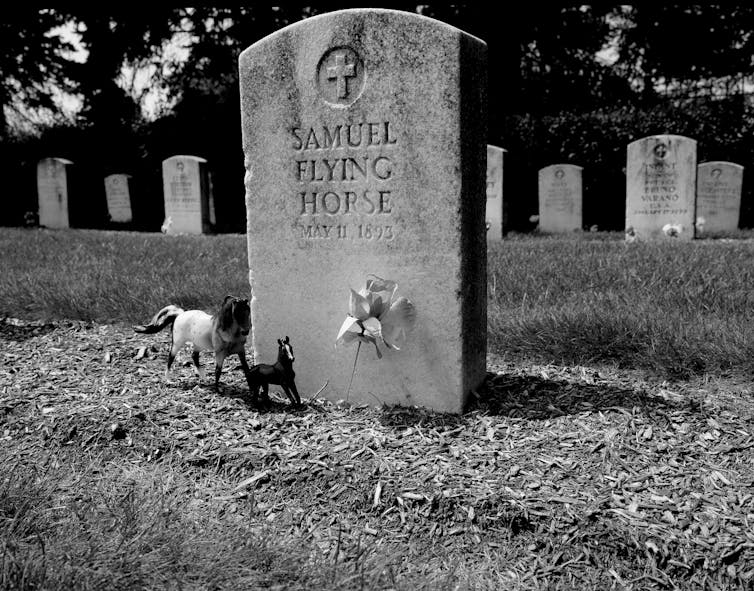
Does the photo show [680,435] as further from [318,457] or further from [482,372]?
[318,457]

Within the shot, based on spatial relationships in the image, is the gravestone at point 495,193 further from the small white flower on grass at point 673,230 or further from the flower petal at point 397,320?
the flower petal at point 397,320

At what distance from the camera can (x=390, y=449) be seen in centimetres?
278

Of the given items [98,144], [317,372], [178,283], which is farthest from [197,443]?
[98,144]

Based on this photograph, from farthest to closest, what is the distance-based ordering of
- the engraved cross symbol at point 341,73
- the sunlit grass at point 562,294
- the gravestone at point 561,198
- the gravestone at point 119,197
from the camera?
the gravestone at point 119,197
the gravestone at point 561,198
the sunlit grass at point 562,294
the engraved cross symbol at point 341,73

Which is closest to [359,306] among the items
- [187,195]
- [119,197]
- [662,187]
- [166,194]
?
[662,187]

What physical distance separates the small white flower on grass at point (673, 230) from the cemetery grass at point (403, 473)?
20.9 feet

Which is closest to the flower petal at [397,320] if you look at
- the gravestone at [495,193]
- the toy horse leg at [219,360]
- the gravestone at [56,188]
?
the toy horse leg at [219,360]

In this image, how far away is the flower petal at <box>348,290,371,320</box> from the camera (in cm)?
308

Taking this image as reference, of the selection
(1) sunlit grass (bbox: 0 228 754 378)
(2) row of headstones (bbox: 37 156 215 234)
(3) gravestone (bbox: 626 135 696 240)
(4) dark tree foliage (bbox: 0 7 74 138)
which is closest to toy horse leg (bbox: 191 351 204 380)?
(1) sunlit grass (bbox: 0 228 754 378)

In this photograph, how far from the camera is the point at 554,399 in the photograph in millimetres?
3238

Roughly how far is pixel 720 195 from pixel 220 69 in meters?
13.2

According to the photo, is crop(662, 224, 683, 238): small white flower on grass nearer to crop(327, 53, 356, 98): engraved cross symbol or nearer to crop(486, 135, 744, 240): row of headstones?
crop(486, 135, 744, 240): row of headstones

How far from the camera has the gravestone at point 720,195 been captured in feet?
42.7

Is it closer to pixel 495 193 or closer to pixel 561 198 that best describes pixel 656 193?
pixel 495 193
